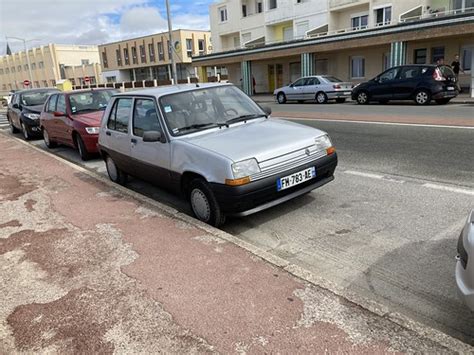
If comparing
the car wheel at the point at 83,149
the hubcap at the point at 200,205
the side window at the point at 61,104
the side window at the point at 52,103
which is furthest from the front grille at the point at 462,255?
the side window at the point at 52,103

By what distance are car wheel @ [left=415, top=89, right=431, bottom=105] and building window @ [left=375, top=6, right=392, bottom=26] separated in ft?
40.7

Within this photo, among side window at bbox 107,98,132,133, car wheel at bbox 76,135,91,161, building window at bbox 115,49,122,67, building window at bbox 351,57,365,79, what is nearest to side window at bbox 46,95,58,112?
car wheel at bbox 76,135,91,161

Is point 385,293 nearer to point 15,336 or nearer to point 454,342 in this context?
point 454,342

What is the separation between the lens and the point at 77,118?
987cm

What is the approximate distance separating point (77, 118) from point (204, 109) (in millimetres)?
5401

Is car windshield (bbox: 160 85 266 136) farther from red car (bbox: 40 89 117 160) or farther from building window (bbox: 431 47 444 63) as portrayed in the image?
building window (bbox: 431 47 444 63)

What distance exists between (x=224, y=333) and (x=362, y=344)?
89 cm

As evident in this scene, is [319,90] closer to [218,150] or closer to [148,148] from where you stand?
[148,148]

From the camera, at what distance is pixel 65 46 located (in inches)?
3632

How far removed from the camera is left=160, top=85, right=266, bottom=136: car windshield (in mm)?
5422

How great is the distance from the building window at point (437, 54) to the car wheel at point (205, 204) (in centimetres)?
2396

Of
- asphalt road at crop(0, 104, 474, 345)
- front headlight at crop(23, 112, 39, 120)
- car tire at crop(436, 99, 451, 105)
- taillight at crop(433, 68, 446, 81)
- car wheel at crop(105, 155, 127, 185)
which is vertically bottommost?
car tire at crop(436, 99, 451, 105)

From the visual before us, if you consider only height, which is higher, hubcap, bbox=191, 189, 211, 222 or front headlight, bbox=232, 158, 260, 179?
front headlight, bbox=232, 158, 260, 179

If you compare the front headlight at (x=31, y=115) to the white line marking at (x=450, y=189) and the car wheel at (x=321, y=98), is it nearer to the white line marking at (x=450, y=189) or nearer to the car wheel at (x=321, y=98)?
the white line marking at (x=450, y=189)
